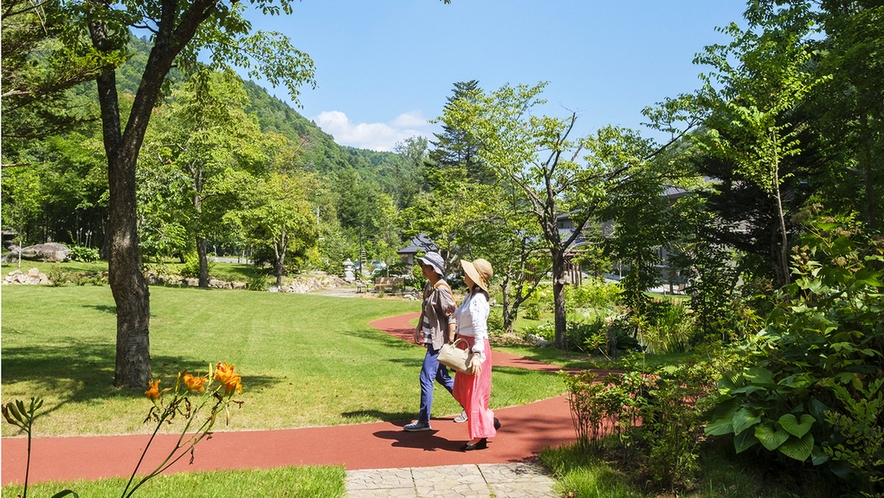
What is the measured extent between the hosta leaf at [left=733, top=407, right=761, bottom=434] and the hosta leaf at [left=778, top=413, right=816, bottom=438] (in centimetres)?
16

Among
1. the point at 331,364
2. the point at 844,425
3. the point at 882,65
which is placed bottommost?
the point at 331,364

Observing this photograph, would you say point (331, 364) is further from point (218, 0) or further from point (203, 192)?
point (203, 192)

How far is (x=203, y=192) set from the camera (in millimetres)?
29469

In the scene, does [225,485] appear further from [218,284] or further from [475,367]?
[218,284]

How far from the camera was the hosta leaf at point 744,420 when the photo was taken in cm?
400

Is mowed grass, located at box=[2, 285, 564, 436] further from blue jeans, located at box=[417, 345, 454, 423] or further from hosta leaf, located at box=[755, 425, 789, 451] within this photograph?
hosta leaf, located at box=[755, 425, 789, 451]

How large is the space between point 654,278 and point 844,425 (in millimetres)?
11128

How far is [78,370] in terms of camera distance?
9.20m

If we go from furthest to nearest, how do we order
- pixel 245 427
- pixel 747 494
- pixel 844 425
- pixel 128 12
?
pixel 128 12 → pixel 245 427 → pixel 747 494 → pixel 844 425

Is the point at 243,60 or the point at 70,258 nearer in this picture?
the point at 243,60

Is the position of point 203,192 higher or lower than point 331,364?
higher

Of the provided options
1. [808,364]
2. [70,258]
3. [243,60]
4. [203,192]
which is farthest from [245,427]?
[70,258]

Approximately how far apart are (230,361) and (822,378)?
33.5 ft

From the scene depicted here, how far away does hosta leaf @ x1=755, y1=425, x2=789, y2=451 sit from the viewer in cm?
379
